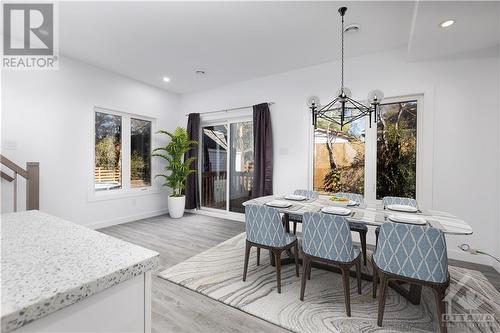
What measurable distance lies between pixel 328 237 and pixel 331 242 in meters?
0.05

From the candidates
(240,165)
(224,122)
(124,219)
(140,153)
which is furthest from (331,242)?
(140,153)

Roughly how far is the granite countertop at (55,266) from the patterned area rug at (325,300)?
1598mm

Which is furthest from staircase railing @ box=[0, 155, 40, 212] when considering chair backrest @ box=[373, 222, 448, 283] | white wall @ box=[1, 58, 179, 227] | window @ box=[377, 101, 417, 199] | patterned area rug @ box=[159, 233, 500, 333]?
window @ box=[377, 101, 417, 199]

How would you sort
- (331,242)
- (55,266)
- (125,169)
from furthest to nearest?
(125,169) < (331,242) < (55,266)

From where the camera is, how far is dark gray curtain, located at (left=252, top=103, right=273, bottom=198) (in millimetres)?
4312

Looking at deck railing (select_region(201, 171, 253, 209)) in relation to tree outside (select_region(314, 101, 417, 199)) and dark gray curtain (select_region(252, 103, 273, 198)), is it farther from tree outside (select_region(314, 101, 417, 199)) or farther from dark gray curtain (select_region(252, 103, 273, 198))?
tree outside (select_region(314, 101, 417, 199))

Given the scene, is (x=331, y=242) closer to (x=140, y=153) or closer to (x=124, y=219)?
(x=124, y=219)

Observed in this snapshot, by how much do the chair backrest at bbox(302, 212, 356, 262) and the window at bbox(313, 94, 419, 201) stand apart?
1.98m

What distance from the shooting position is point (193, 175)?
5.35 m

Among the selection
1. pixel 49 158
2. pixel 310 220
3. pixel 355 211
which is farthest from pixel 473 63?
pixel 49 158

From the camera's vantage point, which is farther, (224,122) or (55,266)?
(224,122)

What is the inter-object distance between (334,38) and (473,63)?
176cm

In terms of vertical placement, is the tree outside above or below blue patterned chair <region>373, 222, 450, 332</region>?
above

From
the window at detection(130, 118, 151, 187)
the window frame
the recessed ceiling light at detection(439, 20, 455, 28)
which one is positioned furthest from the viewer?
the window at detection(130, 118, 151, 187)
